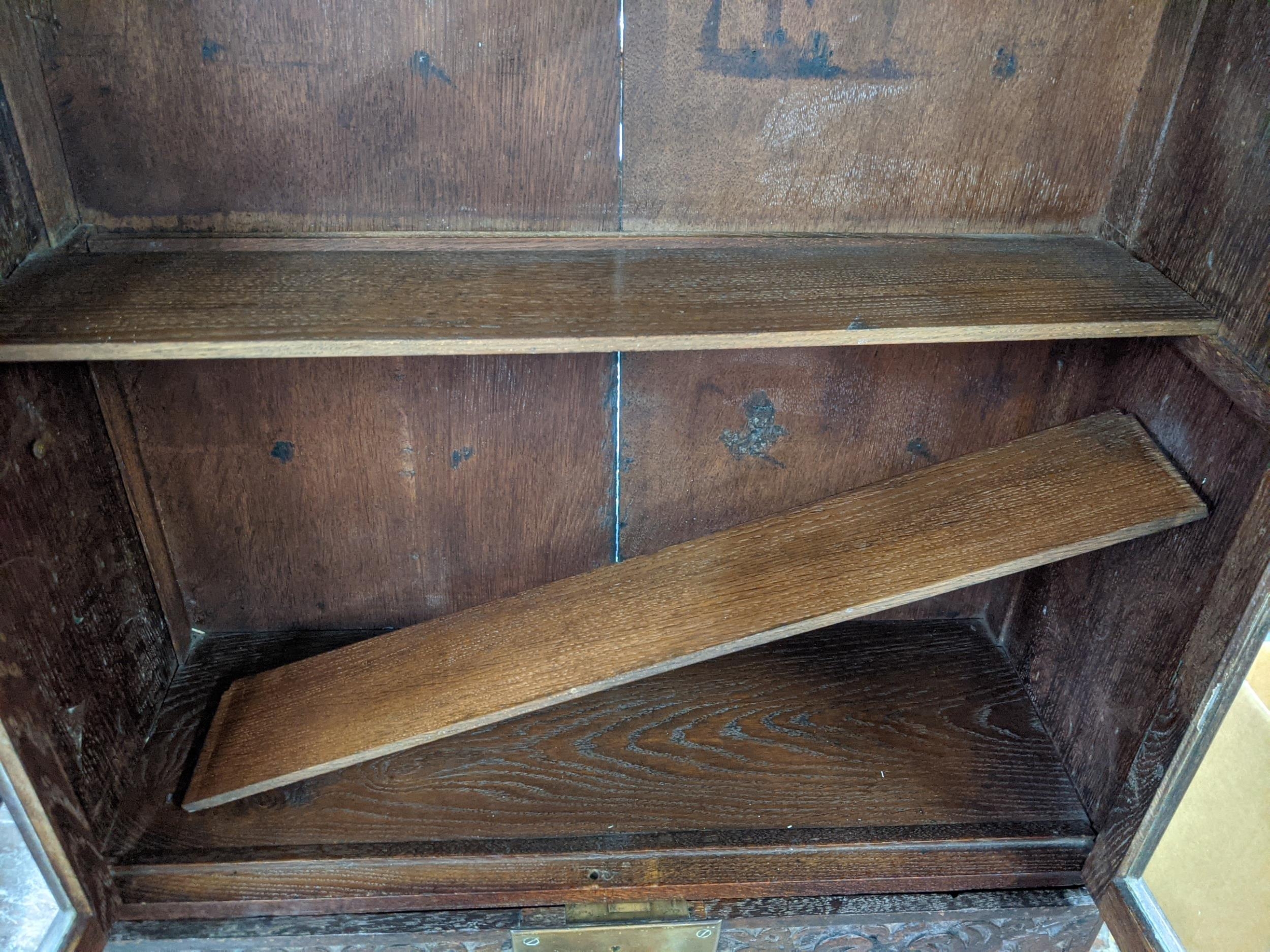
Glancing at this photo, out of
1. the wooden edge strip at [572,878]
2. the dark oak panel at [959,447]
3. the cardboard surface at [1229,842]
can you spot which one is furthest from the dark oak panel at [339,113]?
the cardboard surface at [1229,842]

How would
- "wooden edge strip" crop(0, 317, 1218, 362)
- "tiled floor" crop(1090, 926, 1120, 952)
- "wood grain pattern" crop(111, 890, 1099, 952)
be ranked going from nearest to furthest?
"wooden edge strip" crop(0, 317, 1218, 362) → "wood grain pattern" crop(111, 890, 1099, 952) → "tiled floor" crop(1090, 926, 1120, 952)

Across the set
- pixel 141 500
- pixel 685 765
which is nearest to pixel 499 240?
pixel 141 500

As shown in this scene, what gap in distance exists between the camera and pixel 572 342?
954 mm

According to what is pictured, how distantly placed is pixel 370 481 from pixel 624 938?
694 mm

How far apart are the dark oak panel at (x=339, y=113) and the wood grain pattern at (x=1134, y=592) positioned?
27.5 inches

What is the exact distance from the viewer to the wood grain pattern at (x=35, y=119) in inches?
38.6

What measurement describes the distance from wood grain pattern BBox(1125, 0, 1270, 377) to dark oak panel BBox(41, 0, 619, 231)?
649 mm

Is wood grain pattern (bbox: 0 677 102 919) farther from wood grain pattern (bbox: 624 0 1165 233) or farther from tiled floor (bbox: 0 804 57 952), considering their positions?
wood grain pattern (bbox: 624 0 1165 233)

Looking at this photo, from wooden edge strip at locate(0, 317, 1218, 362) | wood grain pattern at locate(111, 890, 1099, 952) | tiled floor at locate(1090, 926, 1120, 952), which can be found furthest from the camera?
tiled floor at locate(1090, 926, 1120, 952)

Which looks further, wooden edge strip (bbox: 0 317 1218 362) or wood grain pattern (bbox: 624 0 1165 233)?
wood grain pattern (bbox: 624 0 1165 233)

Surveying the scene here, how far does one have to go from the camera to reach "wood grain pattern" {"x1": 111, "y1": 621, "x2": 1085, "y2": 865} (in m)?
1.23

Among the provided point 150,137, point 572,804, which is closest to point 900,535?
point 572,804

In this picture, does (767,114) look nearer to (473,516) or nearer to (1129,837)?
(473,516)

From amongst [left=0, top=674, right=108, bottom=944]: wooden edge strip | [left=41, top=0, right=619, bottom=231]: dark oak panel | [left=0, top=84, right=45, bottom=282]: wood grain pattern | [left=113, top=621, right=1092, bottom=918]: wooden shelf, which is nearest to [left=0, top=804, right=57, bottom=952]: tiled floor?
[left=0, top=674, right=108, bottom=944]: wooden edge strip
